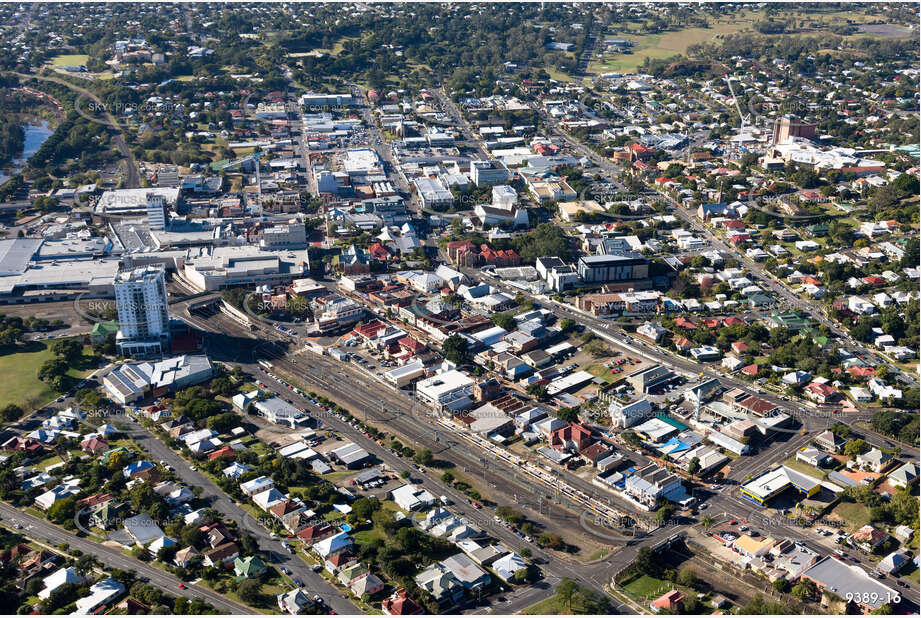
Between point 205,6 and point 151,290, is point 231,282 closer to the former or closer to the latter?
point 151,290

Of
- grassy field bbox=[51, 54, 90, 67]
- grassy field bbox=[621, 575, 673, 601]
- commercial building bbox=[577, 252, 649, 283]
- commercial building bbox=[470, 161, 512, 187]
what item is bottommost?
grassy field bbox=[621, 575, 673, 601]

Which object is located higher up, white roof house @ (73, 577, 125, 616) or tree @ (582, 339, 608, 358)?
tree @ (582, 339, 608, 358)

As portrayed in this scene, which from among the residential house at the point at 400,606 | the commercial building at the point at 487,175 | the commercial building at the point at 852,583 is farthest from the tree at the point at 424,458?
the commercial building at the point at 487,175

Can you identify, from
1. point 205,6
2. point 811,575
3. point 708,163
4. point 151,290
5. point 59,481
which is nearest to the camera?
point 811,575

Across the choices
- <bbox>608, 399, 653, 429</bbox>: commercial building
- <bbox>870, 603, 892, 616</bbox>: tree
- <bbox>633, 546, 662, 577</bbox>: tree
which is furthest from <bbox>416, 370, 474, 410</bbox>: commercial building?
<bbox>870, 603, 892, 616</bbox>: tree

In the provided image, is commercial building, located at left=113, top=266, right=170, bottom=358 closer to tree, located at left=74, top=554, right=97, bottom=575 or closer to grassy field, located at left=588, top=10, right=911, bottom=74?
tree, located at left=74, top=554, right=97, bottom=575

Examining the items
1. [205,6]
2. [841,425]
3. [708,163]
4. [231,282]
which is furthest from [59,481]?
[205,6]

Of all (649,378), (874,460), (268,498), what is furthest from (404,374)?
(874,460)
